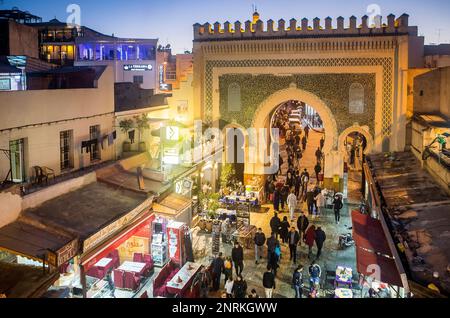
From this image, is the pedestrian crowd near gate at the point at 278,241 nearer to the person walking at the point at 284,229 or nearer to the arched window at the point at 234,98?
the person walking at the point at 284,229

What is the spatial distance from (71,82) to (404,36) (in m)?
13.7

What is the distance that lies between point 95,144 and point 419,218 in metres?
9.59

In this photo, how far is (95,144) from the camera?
14.7 meters

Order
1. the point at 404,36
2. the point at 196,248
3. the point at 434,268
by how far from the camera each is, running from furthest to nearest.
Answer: the point at 404,36 → the point at 196,248 → the point at 434,268

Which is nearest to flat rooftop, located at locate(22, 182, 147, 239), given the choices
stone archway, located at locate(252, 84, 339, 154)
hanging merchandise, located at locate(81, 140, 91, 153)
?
hanging merchandise, located at locate(81, 140, 91, 153)

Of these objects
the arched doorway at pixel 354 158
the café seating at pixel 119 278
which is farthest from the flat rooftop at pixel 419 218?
the café seating at pixel 119 278

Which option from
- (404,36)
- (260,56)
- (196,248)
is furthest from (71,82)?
(404,36)

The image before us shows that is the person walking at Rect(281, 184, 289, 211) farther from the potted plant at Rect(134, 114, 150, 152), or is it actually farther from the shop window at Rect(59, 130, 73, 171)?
the shop window at Rect(59, 130, 73, 171)

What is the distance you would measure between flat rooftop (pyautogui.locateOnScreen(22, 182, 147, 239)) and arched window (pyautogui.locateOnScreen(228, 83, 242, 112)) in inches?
413

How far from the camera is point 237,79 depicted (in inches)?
890

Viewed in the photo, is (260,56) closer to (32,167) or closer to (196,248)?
(196,248)

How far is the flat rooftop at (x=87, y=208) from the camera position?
10148mm

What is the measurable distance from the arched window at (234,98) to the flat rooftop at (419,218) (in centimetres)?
885

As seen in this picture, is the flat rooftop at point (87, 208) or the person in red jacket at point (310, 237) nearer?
the flat rooftop at point (87, 208)
